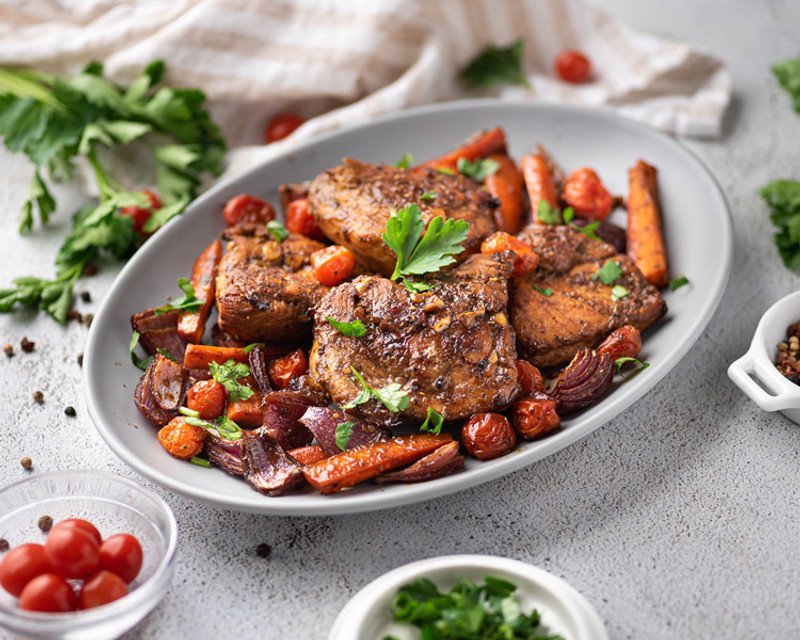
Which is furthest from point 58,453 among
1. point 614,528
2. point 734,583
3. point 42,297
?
point 734,583

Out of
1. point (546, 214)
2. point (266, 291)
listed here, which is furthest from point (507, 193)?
point (266, 291)

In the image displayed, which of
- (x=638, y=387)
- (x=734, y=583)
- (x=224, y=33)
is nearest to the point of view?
(x=734, y=583)

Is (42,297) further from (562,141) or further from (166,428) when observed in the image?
(562,141)

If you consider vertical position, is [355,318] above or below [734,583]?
above

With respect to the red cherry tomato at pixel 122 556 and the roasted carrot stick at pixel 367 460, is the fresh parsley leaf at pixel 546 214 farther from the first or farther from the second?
the red cherry tomato at pixel 122 556

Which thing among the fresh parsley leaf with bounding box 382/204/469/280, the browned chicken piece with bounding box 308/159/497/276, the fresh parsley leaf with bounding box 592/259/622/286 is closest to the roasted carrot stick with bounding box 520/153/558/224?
the browned chicken piece with bounding box 308/159/497/276

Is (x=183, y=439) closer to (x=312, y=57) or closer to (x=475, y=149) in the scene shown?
(x=475, y=149)

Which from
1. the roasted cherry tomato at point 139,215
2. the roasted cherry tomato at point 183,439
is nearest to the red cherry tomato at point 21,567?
the roasted cherry tomato at point 183,439

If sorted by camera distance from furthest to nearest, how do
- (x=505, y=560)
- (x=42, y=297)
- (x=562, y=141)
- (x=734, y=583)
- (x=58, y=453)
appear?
(x=562, y=141) → (x=42, y=297) → (x=58, y=453) → (x=734, y=583) → (x=505, y=560)
